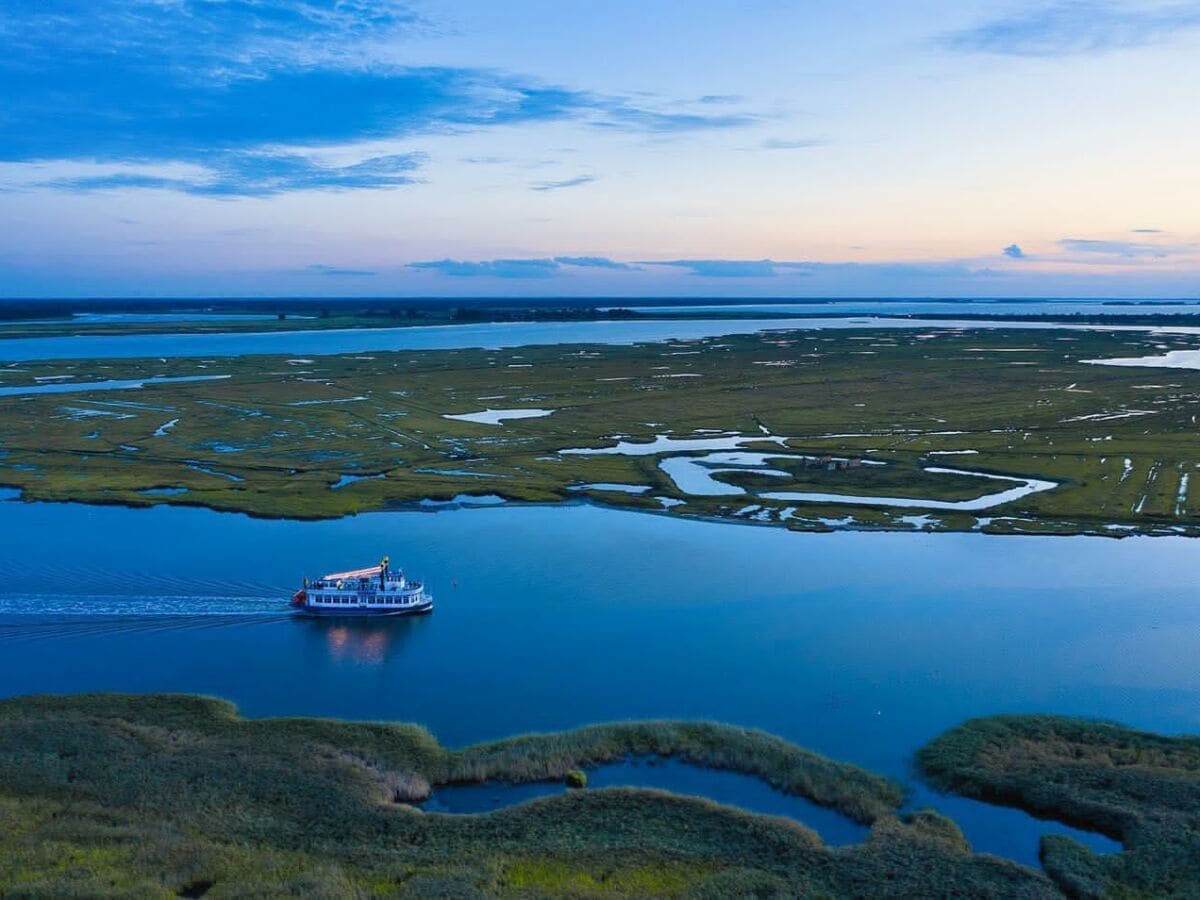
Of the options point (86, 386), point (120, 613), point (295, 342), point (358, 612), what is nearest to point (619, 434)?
point (358, 612)

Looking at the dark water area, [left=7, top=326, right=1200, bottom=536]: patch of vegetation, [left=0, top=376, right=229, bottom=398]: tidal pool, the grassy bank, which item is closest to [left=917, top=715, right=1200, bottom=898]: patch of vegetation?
the dark water area

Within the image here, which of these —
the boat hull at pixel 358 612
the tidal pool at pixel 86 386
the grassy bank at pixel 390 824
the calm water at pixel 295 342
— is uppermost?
the calm water at pixel 295 342

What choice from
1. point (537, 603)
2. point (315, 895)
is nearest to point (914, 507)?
point (537, 603)

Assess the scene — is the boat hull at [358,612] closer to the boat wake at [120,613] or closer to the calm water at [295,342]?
the boat wake at [120,613]

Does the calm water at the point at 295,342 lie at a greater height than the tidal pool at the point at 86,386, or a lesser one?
greater

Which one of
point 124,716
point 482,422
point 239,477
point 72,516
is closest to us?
point 124,716

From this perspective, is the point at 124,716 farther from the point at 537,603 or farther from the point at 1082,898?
the point at 1082,898

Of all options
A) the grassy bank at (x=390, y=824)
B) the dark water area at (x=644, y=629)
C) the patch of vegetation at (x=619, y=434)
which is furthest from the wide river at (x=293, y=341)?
the grassy bank at (x=390, y=824)
